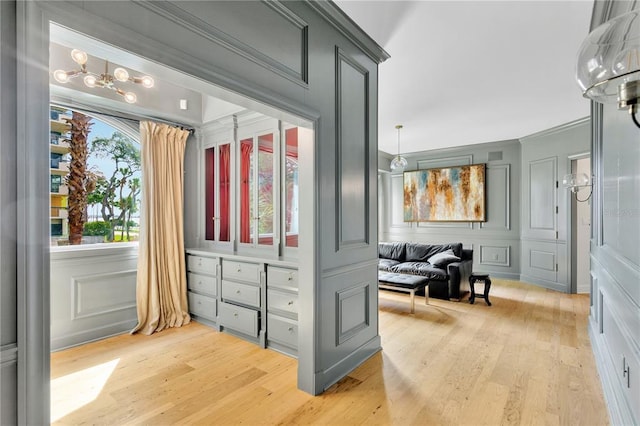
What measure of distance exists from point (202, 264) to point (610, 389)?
3.82m

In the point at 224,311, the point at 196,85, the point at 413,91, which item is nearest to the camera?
the point at 196,85

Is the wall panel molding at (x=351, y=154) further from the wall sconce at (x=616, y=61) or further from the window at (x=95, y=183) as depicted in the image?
the window at (x=95, y=183)

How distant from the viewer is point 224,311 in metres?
3.53

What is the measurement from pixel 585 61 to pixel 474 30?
1.83 meters

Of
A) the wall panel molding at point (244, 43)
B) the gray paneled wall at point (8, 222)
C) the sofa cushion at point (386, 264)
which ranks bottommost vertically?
the sofa cushion at point (386, 264)

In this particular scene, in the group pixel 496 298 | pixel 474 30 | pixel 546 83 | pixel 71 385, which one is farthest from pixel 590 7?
pixel 71 385

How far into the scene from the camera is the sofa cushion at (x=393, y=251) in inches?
230

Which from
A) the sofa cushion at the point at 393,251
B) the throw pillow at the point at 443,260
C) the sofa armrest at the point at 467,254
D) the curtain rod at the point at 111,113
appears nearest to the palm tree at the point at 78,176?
the curtain rod at the point at 111,113

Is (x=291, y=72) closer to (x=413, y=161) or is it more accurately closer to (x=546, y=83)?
(x=546, y=83)

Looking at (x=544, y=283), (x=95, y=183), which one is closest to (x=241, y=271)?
(x=95, y=183)

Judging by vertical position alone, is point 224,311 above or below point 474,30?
below

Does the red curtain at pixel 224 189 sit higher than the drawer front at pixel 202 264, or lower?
higher

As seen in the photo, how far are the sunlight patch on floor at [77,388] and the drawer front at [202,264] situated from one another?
4.09 feet

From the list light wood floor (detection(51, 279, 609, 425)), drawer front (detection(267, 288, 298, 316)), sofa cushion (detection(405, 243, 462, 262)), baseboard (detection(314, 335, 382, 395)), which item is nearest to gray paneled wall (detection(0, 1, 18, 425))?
light wood floor (detection(51, 279, 609, 425))
